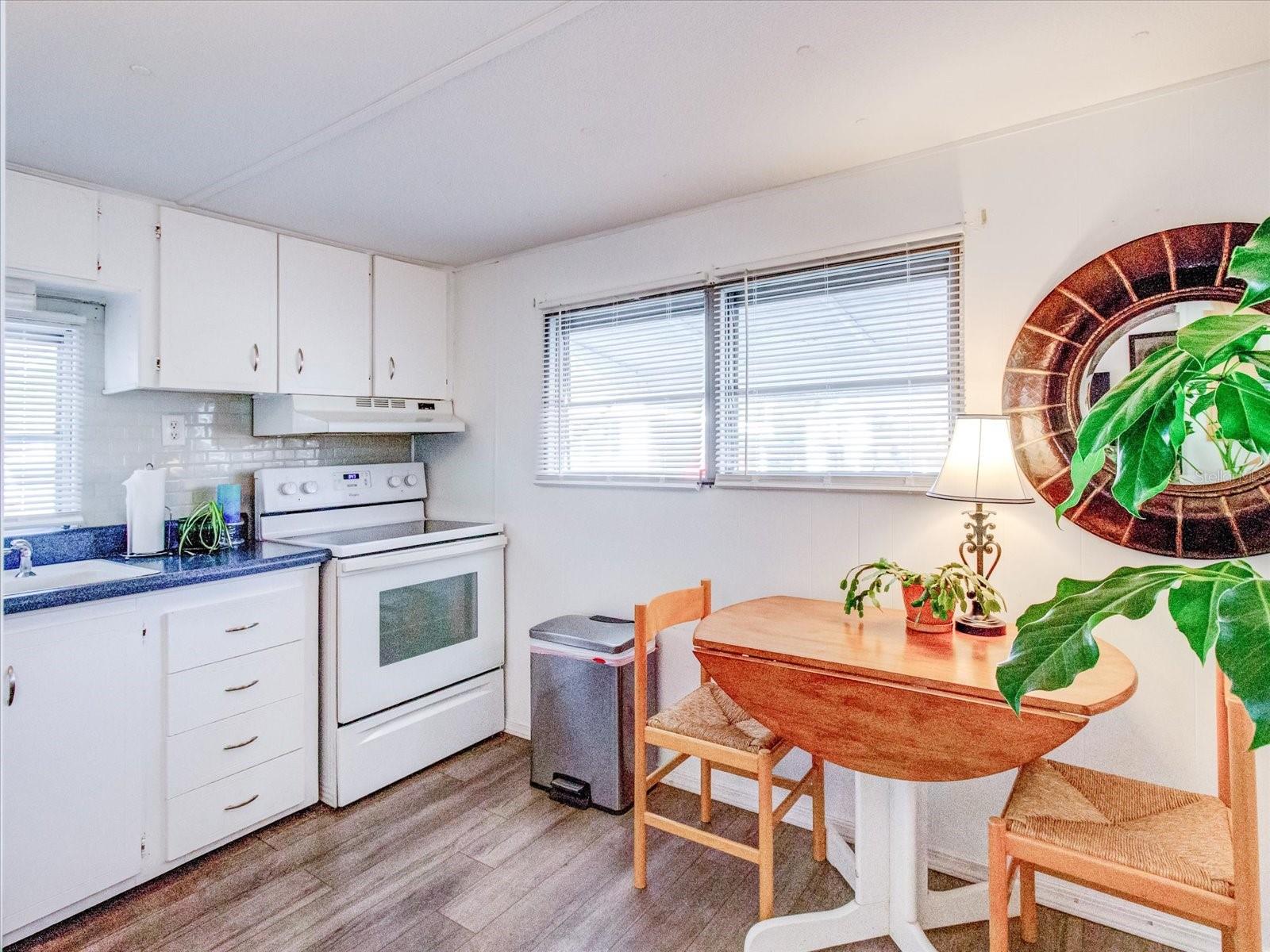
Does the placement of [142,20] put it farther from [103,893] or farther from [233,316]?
[103,893]

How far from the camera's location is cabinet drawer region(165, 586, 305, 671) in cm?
238

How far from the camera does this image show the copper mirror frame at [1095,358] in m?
1.93

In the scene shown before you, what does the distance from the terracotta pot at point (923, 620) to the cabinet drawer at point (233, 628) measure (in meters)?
2.12

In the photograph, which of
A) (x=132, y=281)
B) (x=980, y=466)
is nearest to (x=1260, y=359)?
(x=980, y=466)

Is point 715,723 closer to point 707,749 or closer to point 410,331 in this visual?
point 707,749

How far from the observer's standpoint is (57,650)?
2107mm

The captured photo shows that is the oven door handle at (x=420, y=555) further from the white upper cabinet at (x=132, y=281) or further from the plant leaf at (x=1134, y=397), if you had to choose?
the plant leaf at (x=1134, y=397)

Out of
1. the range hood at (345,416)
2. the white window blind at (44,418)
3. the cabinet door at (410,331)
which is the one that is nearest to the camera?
the white window blind at (44,418)

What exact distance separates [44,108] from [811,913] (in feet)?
10.2

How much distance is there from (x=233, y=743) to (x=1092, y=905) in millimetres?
2747

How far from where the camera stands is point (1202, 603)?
37.9 inches

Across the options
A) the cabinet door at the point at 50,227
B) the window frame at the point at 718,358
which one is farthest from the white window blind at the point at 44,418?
the window frame at the point at 718,358

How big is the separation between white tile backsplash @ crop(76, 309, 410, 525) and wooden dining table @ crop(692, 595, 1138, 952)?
219 centimetres

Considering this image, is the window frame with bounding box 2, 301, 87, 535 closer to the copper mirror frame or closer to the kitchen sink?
the kitchen sink
